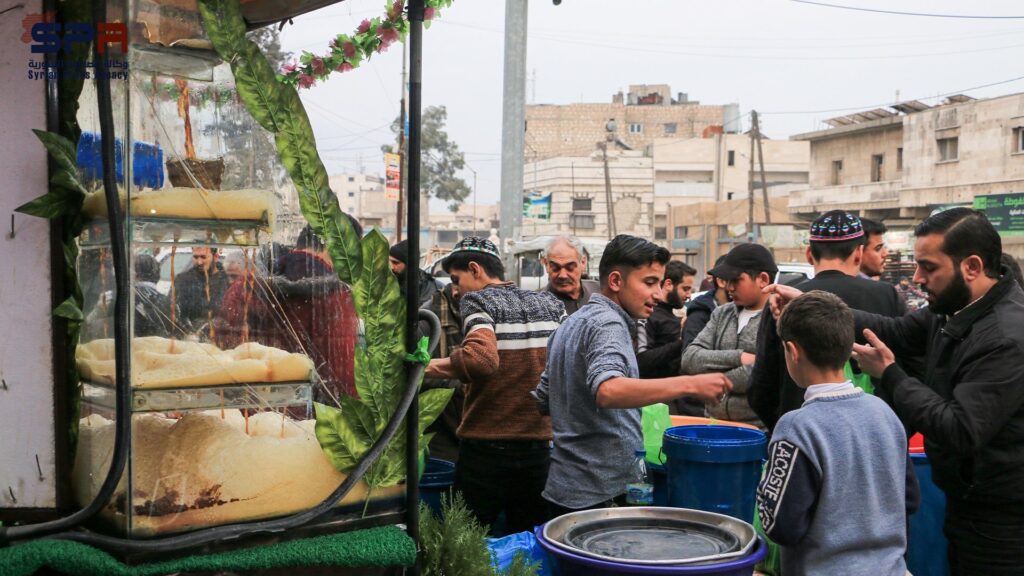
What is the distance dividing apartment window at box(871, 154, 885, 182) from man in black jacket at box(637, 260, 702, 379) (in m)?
33.9

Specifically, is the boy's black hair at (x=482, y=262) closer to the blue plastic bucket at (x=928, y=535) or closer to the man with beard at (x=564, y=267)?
the man with beard at (x=564, y=267)

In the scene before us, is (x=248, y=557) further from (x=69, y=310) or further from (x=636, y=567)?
(x=636, y=567)

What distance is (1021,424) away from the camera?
10.2 feet

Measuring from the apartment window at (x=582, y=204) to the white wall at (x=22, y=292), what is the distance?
186 ft

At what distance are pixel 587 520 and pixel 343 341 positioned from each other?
1053 mm

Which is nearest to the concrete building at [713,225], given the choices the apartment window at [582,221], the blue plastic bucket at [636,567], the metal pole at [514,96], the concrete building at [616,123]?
the apartment window at [582,221]

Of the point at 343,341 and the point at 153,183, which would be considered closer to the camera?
the point at 153,183

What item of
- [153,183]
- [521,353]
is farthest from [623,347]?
[153,183]

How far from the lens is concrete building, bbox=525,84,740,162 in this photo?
74.0 metres

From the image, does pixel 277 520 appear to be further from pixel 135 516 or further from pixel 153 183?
pixel 153 183

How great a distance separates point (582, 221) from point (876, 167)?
72.2 ft

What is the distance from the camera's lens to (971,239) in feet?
10.6

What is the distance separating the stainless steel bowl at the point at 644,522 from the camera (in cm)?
248

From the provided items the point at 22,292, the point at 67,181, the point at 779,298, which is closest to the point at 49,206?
the point at 67,181
